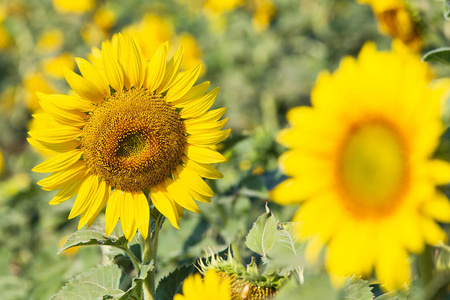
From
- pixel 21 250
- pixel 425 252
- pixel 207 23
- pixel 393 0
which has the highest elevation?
pixel 207 23

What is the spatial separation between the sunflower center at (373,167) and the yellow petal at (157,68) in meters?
0.50

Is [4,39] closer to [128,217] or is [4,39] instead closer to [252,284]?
[128,217]

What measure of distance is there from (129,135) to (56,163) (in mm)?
164

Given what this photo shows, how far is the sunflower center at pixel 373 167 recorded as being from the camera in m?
0.61

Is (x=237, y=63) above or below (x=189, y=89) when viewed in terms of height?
above

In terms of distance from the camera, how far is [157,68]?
100cm

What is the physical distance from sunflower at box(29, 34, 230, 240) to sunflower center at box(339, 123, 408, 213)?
40 cm

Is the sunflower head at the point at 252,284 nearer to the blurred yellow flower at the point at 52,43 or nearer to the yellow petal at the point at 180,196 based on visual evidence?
the yellow petal at the point at 180,196

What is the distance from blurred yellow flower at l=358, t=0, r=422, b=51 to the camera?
5.12 ft

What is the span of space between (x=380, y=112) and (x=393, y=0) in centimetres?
112

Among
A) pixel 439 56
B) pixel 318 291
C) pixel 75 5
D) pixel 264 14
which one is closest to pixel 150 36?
pixel 264 14

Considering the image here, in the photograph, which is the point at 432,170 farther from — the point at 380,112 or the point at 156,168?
the point at 156,168

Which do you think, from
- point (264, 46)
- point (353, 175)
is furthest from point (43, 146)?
point (264, 46)

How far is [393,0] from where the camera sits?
1.57 meters
